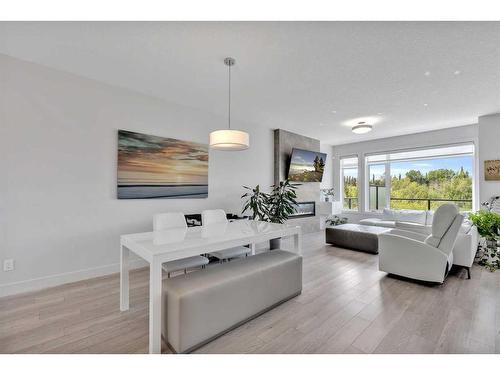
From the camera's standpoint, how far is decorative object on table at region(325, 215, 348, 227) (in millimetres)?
6376

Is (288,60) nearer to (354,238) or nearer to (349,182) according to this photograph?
(354,238)

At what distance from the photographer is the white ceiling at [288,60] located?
2.08m

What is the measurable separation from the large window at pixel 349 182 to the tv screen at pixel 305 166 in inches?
58.2

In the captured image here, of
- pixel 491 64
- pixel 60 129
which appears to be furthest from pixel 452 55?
pixel 60 129

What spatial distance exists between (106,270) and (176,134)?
90.3 inches

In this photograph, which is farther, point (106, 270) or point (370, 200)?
point (370, 200)

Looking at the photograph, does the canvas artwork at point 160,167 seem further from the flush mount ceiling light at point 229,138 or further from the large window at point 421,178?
the large window at point 421,178

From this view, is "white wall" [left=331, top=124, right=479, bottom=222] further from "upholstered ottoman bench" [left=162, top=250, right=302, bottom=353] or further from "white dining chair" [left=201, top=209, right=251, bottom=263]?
"upholstered ottoman bench" [left=162, top=250, right=302, bottom=353]

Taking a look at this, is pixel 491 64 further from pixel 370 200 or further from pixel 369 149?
pixel 370 200

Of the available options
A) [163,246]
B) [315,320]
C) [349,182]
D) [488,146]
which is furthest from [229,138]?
[349,182]

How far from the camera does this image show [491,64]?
8.57ft

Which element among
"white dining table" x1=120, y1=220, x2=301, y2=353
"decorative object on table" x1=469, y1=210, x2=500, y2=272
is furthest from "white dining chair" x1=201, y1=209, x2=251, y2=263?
"decorative object on table" x1=469, y1=210, x2=500, y2=272

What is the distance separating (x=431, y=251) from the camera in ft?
9.02

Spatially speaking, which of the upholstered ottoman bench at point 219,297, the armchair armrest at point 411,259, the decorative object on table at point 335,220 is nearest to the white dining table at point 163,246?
the upholstered ottoman bench at point 219,297
